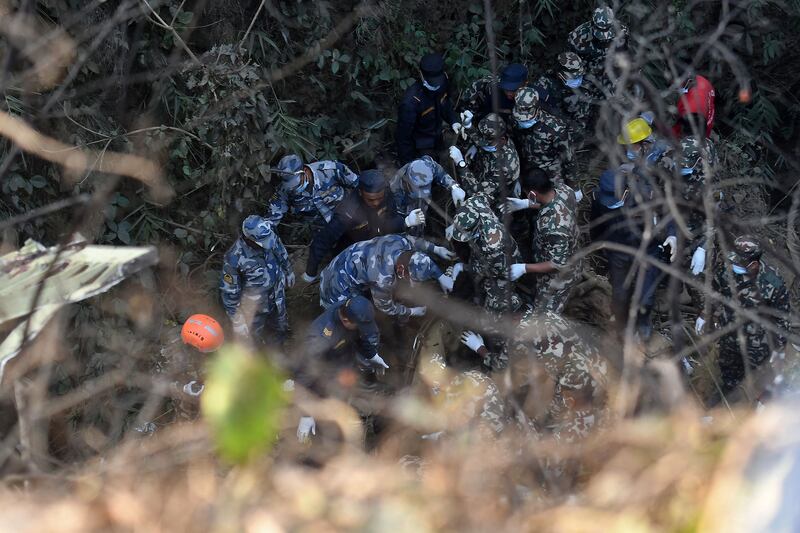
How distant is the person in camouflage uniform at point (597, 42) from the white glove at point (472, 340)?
255 cm

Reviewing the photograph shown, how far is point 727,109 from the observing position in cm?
815

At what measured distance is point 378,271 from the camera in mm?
5887

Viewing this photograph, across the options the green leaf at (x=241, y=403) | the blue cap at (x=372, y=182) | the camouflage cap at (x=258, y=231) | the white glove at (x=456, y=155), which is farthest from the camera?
the white glove at (x=456, y=155)

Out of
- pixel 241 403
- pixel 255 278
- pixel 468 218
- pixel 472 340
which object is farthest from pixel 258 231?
pixel 241 403

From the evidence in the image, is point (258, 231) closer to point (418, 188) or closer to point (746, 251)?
point (418, 188)

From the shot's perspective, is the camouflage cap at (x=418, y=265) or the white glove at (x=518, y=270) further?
the white glove at (x=518, y=270)

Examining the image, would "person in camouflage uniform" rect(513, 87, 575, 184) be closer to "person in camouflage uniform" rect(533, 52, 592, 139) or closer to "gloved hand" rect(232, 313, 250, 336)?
"person in camouflage uniform" rect(533, 52, 592, 139)

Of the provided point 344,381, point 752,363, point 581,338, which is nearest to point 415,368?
point 344,381

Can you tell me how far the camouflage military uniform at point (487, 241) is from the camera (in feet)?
19.0

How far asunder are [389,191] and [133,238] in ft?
7.81

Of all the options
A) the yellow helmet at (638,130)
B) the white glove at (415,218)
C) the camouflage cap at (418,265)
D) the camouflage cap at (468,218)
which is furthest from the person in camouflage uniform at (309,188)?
the yellow helmet at (638,130)

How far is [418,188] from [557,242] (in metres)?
1.28

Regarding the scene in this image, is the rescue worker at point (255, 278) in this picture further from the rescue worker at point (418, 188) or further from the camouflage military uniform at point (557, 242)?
the camouflage military uniform at point (557, 242)

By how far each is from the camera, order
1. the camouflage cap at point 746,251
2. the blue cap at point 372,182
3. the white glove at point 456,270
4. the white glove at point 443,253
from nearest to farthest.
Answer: the camouflage cap at point 746,251 → the blue cap at point 372,182 → the white glove at point 456,270 → the white glove at point 443,253
